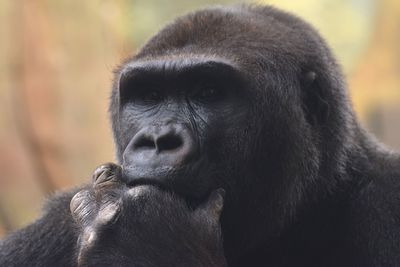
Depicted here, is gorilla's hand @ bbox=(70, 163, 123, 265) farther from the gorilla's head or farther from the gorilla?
the gorilla's head

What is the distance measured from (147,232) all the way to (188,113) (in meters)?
0.69

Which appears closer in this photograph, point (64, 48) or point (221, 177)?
point (221, 177)

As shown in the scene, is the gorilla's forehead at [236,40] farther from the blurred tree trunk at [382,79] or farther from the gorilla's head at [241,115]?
the blurred tree trunk at [382,79]

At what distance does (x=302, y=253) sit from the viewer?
462cm

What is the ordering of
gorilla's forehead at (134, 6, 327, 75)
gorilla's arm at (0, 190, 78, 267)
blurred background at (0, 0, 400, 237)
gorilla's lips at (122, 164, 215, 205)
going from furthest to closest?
blurred background at (0, 0, 400, 237) → gorilla's arm at (0, 190, 78, 267) → gorilla's forehead at (134, 6, 327, 75) → gorilla's lips at (122, 164, 215, 205)

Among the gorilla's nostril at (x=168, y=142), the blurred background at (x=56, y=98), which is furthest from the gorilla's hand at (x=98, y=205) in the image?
the blurred background at (x=56, y=98)

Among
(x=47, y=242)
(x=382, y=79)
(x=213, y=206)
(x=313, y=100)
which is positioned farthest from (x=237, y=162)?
(x=382, y=79)

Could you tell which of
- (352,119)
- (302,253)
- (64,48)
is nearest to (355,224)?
(302,253)

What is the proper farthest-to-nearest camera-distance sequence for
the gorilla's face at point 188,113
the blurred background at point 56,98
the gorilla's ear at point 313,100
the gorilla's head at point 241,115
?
the blurred background at point 56,98
the gorilla's ear at point 313,100
the gorilla's head at point 241,115
the gorilla's face at point 188,113

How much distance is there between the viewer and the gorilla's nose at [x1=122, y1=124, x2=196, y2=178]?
152 inches

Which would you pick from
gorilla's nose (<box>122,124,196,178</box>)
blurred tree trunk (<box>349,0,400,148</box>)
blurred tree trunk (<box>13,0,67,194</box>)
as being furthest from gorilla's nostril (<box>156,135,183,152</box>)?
blurred tree trunk (<box>349,0,400,148</box>)

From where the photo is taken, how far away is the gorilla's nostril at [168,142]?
3.93 meters

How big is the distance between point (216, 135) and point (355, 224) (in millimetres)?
978

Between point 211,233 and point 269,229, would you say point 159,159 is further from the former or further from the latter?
point 269,229
